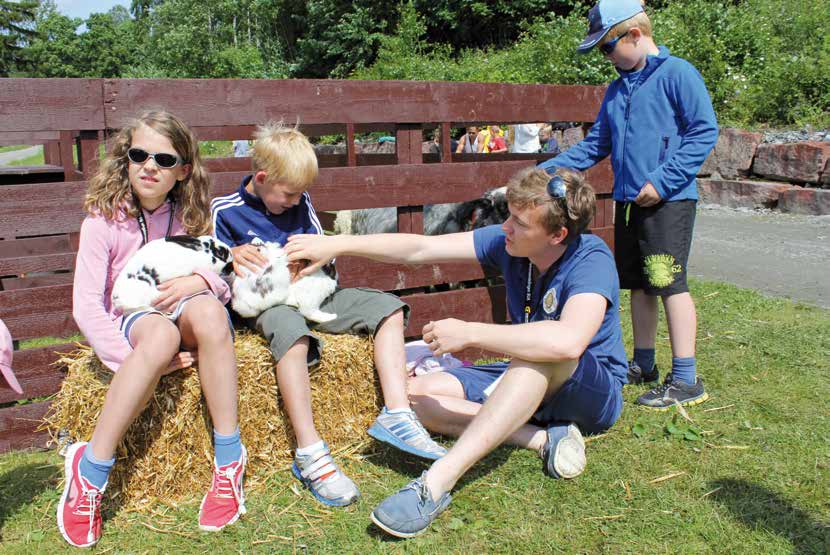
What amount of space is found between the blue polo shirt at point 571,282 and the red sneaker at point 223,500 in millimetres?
1399

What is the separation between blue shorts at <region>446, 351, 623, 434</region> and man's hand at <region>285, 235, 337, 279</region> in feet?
2.87

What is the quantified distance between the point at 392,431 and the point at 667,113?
2.23 m

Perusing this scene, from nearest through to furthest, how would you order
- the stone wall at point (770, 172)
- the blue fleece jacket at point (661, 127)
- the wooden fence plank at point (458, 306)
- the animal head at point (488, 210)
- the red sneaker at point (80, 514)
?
the red sneaker at point (80, 514) → the blue fleece jacket at point (661, 127) → the wooden fence plank at point (458, 306) → the animal head at point (488, 210) → the stone wall at point (770, 172)

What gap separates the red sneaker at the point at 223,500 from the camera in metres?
2.68

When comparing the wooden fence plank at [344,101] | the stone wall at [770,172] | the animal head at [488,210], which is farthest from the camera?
the stone wall at [770,172]

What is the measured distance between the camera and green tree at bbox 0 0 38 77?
72656mm

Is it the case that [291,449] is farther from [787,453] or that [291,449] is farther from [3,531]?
[787,453]

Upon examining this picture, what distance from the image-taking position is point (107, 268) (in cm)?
288

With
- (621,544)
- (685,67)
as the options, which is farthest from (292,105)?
(621,544)

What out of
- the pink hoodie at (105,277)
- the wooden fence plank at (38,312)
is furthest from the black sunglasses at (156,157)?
the wooden fence plank at (38,312)

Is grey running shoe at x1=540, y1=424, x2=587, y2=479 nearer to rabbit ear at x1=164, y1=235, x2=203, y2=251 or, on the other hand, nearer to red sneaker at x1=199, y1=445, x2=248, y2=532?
red sneaker at x1=199, y1=445, x2=248, y2=532

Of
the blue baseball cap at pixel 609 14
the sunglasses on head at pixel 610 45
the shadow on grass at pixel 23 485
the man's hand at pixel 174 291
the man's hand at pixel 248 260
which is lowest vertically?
the shadow on grass at pixel 23 485

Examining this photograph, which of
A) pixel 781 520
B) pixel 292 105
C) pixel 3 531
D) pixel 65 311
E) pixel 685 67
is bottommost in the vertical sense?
pixel 3 531

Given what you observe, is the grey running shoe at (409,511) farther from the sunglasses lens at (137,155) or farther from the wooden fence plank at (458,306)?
the wooden fence plank at (458,306)
